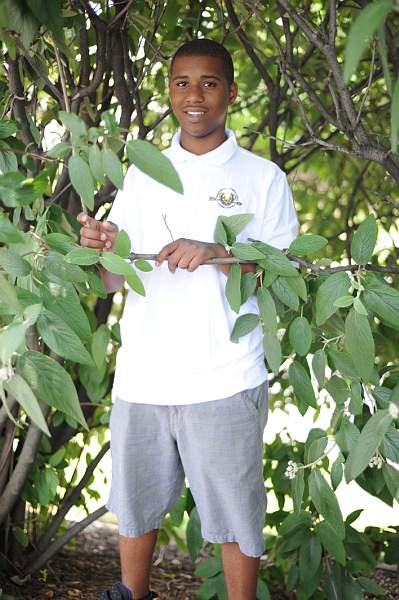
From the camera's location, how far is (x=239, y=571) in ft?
7.13

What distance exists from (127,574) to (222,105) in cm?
116

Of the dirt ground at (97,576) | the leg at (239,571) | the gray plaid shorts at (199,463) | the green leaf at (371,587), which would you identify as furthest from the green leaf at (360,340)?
the dirt ground at (97,576)

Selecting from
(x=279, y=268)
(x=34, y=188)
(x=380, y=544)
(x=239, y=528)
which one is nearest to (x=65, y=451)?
(x=239, y=528)

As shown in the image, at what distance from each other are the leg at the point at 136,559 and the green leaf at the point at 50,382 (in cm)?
91

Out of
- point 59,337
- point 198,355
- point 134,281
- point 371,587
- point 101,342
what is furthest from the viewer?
point 371,587

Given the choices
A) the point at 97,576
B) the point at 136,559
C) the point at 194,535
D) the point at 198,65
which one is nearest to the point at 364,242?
the point at 198,65

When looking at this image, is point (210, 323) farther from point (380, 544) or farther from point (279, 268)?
point (380, 544)

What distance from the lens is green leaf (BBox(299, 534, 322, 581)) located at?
8.14ft

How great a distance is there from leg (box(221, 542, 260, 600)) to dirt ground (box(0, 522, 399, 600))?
679 millimetres

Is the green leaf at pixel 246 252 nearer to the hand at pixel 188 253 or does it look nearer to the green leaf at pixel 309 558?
the hand at pixel 188 253

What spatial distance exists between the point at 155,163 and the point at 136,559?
125cm

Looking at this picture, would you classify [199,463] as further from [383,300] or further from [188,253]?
[383,300]

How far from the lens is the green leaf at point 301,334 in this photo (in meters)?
1.87

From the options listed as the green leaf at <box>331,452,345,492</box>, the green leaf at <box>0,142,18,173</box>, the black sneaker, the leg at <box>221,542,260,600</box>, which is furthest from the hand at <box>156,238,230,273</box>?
the black sneaker
